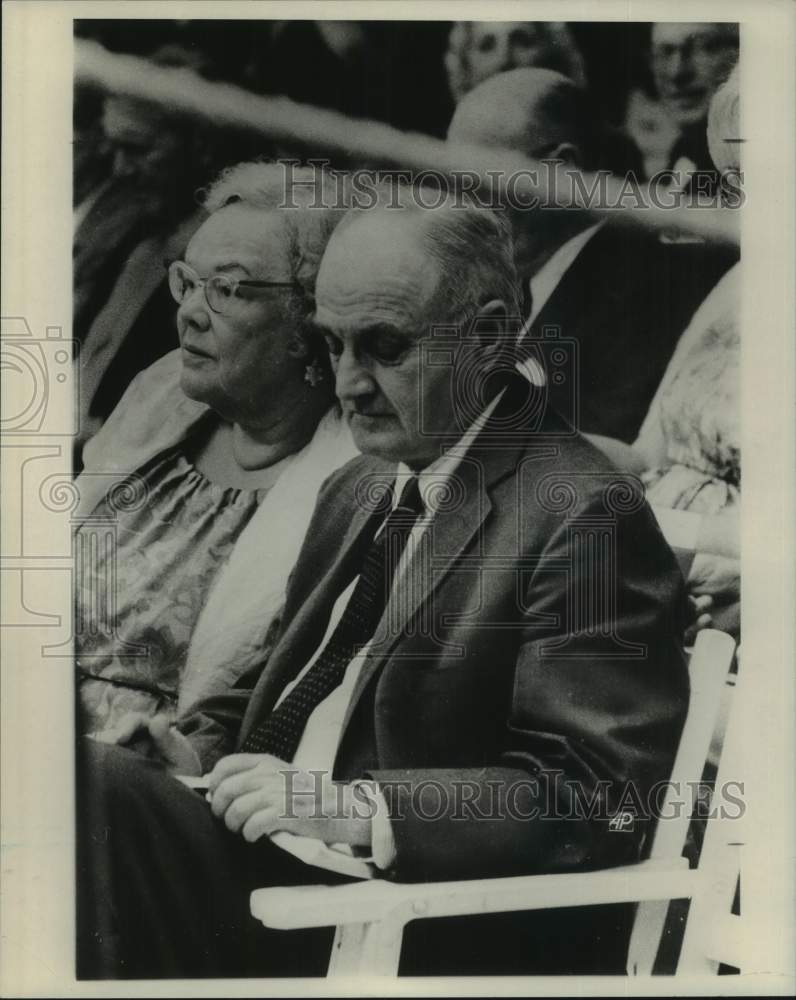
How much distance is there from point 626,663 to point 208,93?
1932 mm

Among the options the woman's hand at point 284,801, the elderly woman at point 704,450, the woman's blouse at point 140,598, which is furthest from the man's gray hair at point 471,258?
the woman's hand at point 284,801

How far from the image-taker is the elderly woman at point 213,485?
3.09 m

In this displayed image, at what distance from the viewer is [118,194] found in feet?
10.2

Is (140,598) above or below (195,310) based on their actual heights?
below

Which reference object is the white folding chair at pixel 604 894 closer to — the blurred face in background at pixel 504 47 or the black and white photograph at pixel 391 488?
the black and white photograph at pixel 391 488

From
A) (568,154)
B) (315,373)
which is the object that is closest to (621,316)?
(568,154)

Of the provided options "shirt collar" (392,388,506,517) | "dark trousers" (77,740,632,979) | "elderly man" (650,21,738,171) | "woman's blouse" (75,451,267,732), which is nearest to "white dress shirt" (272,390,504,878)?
"shirt collar" (392,388,506,517)

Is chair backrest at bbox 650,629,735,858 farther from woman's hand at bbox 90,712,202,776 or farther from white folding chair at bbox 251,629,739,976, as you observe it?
woman's hand at bbox 90,712,202,776

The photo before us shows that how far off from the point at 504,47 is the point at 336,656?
5.69ft

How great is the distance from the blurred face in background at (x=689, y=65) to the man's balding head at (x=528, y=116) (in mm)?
239

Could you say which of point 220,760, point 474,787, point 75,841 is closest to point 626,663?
point 474,787

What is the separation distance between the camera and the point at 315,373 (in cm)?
312

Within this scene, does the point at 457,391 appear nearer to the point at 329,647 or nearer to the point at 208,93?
the point at 329,647

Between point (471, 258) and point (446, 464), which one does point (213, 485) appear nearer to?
point (446, 464)
